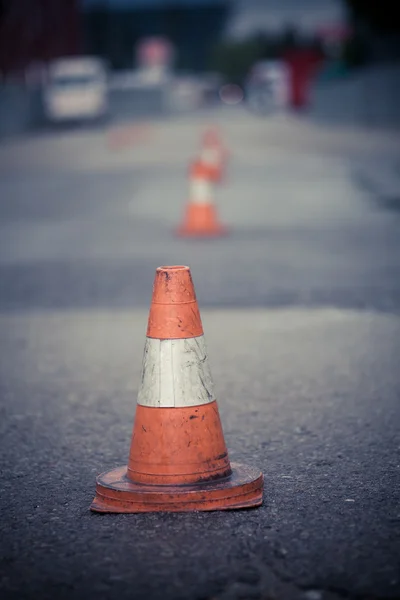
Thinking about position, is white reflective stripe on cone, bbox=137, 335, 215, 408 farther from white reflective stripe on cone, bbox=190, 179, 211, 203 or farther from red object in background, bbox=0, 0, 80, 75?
red object in background, bbox=0, 0, 80, 75

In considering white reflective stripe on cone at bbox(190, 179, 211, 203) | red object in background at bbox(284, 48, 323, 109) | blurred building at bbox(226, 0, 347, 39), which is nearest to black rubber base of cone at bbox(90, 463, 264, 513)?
white reflective stripe on cone at bbox(190, 179, 211, 203)

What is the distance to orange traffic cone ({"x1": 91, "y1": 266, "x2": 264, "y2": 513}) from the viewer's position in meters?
Result: 4.42

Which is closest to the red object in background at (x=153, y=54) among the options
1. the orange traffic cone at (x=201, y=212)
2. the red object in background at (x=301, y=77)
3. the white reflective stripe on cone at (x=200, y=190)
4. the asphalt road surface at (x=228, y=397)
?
the red object in background at (x=301, y=77)

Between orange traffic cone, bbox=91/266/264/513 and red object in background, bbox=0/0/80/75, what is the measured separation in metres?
47.7

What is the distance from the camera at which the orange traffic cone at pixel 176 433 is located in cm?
442

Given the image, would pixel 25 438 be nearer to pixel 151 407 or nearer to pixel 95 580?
pixel 151 407

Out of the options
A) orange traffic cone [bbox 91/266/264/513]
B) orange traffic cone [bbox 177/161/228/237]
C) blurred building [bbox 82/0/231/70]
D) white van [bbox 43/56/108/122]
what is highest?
blurred building [bbox 82/0/231/70]

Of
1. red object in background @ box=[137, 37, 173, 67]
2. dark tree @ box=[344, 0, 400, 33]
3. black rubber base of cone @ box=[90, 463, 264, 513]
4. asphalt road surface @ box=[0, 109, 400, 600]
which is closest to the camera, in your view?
asphalt road surface @ box=[0, 109, 400, 600]

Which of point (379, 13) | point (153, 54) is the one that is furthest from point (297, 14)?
point (379, 13)

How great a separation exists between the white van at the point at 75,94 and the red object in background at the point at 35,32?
1634mm

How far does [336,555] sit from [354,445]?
152cm

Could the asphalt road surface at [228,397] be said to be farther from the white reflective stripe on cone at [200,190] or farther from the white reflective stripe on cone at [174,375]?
the white reflective stripe on cone at [200,190]

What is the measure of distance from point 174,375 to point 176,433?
21 centimetres

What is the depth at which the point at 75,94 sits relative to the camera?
54.7 metres
